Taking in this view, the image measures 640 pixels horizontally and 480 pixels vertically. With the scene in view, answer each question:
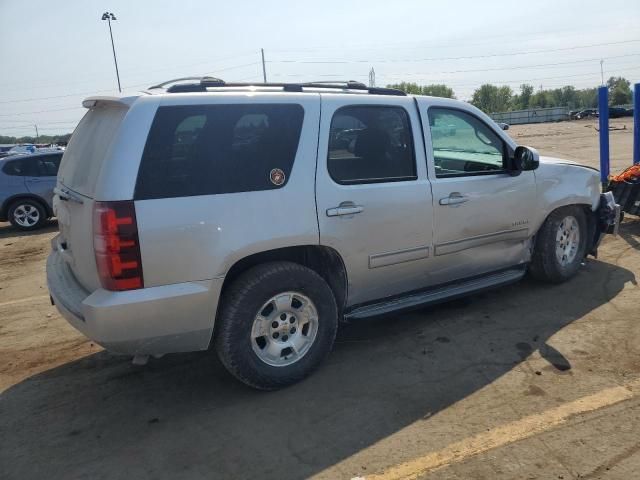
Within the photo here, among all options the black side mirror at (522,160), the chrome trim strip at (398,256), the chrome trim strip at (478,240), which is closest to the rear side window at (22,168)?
the chrome trim strip at (398,256)

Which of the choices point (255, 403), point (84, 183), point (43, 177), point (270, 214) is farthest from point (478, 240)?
point (43, 177)

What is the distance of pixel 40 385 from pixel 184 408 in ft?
3.96

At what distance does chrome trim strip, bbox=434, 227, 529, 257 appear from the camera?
436cm

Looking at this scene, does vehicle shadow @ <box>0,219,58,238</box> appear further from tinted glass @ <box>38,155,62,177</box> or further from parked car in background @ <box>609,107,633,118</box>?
parked car in background @ <box>609,107,633,118</box>

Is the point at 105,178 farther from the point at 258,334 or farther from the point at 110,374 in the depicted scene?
the point at 110,374

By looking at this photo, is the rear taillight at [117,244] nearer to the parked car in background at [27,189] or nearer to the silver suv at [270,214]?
the silver suv at [270,214]

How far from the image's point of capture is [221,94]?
344cm

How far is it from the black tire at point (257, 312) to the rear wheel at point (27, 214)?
31.3ft

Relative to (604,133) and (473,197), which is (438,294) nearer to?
(473,197)

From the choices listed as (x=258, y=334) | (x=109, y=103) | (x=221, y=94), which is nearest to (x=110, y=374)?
(x=258, y=334)

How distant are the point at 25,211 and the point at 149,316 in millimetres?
9689

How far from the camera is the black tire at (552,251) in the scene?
5199mm

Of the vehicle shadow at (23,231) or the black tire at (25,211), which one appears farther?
the black tire at (25,211)

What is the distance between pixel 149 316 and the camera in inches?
124
